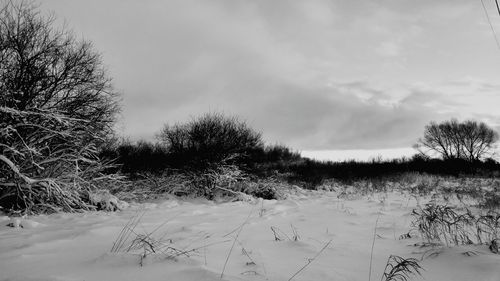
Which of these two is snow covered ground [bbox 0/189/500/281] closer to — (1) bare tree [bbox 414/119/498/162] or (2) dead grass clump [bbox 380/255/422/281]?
(2) dead grass clump [bbox 380/255/422/281]

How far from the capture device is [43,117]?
7965 millimetres

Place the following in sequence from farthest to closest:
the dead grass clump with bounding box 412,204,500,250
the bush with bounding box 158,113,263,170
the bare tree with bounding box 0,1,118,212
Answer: the bush with bounding box 158,113,263,170 < the bare tree with bounding box 0,1,118,212 < the dead grass clump with bounding box 412,204,500,250

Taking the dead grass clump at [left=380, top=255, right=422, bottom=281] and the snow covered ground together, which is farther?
the snow covered ground

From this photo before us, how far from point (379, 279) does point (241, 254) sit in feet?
3.96

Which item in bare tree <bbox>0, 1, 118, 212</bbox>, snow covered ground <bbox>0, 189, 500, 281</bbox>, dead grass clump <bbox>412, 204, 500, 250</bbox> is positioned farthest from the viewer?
bare tree <bbox>0, 1, 118, 212</bbox>

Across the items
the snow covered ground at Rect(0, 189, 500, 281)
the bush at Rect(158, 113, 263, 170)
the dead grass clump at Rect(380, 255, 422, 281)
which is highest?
the bush at Rect(158, 113, 263, 170)

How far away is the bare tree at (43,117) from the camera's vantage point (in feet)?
24.0

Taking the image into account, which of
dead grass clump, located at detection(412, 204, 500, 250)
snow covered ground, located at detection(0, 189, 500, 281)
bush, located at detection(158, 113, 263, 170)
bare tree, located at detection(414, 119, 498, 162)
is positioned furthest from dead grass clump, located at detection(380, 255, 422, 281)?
bare tree, located at detection(414, 119, 498, 162)

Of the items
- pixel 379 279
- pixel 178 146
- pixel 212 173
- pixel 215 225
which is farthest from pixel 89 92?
pixel 379 279

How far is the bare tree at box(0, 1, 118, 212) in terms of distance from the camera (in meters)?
7.30

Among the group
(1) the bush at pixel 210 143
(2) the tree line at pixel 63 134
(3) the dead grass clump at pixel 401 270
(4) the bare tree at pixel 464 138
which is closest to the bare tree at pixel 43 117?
(2) the tree line at pixel 63 134

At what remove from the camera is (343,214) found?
5.89 meters

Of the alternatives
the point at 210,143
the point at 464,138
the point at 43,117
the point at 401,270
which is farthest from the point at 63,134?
the point at 464,138

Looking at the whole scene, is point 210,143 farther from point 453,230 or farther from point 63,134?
point 453,230
